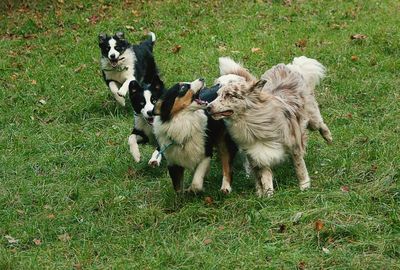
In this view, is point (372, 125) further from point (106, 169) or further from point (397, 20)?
point (397, 20)

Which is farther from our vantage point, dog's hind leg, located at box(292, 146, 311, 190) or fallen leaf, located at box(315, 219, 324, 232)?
dog's hind leg, located at box(292, 146, 311, 190)

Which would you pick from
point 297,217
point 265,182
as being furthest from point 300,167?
point 297,217

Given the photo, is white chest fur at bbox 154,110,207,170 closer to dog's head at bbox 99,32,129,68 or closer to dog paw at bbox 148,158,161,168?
dog paw at bbox 148,158,161,168

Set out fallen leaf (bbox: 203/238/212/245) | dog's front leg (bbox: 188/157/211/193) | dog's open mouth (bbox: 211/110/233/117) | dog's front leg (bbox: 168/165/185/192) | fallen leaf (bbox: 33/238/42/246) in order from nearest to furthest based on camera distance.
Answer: fallen leaf (bbox: 203/238/212/245) < fallen leaf (bbox: 33/238/42/246) < dog's open mouth (bbox: 211/110/233/117) < dog's front leg (bbox: 188/157/211/193) < dog's front leg (bbox: 168/165/185/192)

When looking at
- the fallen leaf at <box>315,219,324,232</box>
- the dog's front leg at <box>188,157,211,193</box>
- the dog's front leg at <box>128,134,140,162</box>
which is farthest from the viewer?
the dog's front leg at <box>128,134,140,162</box>

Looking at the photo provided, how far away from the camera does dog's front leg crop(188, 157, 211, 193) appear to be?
6274 millimetres

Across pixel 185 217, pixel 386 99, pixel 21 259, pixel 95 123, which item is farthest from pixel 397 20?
pixel 21 259

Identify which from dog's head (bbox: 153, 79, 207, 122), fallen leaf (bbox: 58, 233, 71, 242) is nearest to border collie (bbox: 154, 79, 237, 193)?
dog's head (bbox: 153, 79, 207, 122)

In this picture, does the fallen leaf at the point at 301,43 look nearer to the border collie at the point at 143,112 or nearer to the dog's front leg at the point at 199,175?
the border collie at the point at 143,112

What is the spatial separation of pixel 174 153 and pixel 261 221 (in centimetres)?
112

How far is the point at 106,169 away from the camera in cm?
750

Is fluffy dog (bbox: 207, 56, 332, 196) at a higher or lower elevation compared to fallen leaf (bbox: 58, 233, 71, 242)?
higher

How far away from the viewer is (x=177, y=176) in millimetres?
6449

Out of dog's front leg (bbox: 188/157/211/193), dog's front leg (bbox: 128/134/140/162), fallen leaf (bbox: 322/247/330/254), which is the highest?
fallen leaf (bbox: 322/247/330/254)
